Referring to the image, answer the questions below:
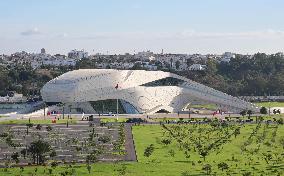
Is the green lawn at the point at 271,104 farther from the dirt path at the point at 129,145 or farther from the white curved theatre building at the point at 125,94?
the dirt path at the point at 129,145

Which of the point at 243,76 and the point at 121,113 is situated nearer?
the point at 121,113

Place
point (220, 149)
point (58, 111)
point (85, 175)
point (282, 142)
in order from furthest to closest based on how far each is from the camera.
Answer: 1. point (58, 111)
2. point (282, 142)
3. point (220, 149)
4. point (85, 175)

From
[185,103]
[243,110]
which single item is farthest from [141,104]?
[243,110]

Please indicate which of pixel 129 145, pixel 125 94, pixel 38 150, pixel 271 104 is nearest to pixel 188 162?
pixel 129 145

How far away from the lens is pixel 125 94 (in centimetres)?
8106

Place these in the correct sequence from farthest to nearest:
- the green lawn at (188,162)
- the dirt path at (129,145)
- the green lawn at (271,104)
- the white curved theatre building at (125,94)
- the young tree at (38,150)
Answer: the green lawn at (271,104)
the white curved theatre building at (125,94)
the dirt path at (129,145)
the young tree at (38,150)
the green lawn at (188,162)

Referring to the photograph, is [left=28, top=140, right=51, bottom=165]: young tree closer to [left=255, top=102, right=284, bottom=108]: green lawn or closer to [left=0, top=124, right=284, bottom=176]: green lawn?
[left=0, top=124, right=284, bottom=176]: green lawn

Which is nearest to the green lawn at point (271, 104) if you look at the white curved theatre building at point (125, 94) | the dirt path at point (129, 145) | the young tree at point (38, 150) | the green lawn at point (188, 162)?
the white curved theatre building at point (125, 94)

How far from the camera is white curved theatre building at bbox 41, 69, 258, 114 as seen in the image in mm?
80688

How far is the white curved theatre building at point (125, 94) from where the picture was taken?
80.7 m

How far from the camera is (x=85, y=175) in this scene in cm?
3709

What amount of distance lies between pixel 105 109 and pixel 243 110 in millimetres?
19732

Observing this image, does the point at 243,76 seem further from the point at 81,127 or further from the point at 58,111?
the point at 81,127

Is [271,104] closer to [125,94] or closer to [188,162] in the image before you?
[125,94]
